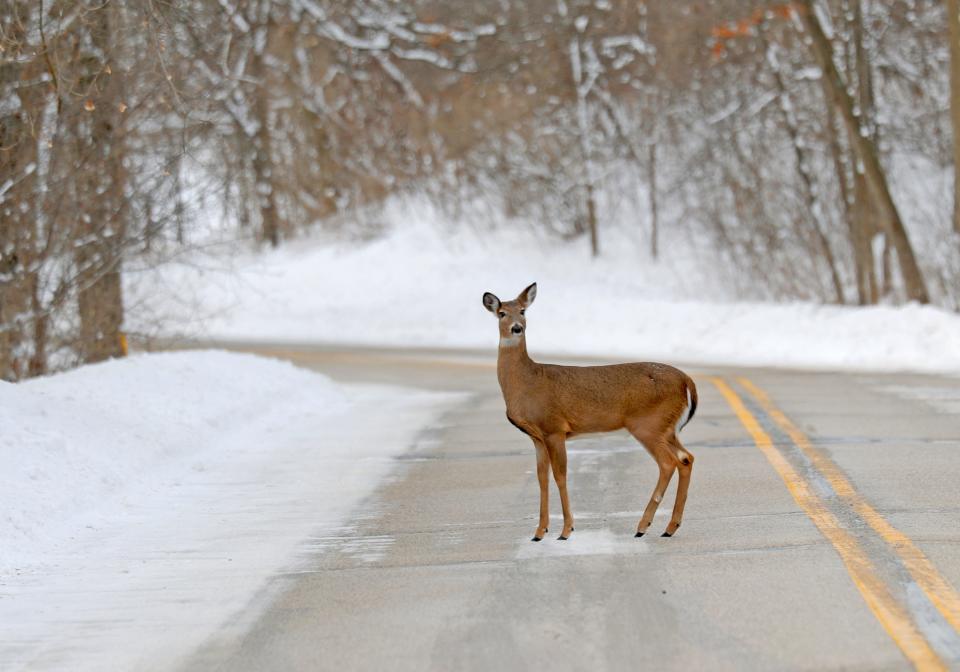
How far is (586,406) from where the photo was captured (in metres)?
8.39

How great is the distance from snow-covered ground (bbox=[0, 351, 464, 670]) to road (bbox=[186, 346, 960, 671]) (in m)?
0.37

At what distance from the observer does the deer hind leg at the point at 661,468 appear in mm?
8453

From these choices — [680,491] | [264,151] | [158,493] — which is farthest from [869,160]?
[264,151]

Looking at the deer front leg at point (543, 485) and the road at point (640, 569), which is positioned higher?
the deer front leg at point (543, 485)

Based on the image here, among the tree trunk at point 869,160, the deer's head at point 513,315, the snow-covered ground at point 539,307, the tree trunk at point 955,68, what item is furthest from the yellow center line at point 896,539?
the tree trunk at point 869,160

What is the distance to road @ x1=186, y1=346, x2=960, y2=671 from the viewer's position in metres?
6.14

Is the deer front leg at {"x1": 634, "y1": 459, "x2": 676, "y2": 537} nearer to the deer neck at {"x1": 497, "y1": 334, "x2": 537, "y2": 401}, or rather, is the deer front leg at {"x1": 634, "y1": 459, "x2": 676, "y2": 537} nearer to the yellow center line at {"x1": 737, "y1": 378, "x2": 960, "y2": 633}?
the deer neck at {"x1": 497, "y1": 334, "x2": 537, "y2": 401}

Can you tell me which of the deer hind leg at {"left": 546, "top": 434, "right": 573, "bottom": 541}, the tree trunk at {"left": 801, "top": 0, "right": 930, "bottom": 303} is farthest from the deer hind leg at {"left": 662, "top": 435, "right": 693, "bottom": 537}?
the tree trunk at {"left": 801, "top": 0, "right": 930, "bottom": 303}

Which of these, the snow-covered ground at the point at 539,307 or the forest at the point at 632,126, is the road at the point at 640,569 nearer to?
the snow-covered ground at the point at 539,307

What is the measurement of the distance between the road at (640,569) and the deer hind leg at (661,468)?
124 millimetres

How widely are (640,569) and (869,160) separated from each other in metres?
20.7

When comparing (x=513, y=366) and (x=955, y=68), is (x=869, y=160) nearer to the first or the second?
(x=955, y=68)

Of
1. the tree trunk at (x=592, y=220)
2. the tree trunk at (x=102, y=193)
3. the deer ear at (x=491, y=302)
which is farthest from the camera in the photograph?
the tree trunk at (x=592, y=220)

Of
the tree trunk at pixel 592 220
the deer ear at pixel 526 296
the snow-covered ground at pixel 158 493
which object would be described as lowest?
the snow-covered ground at pixel 158 493
